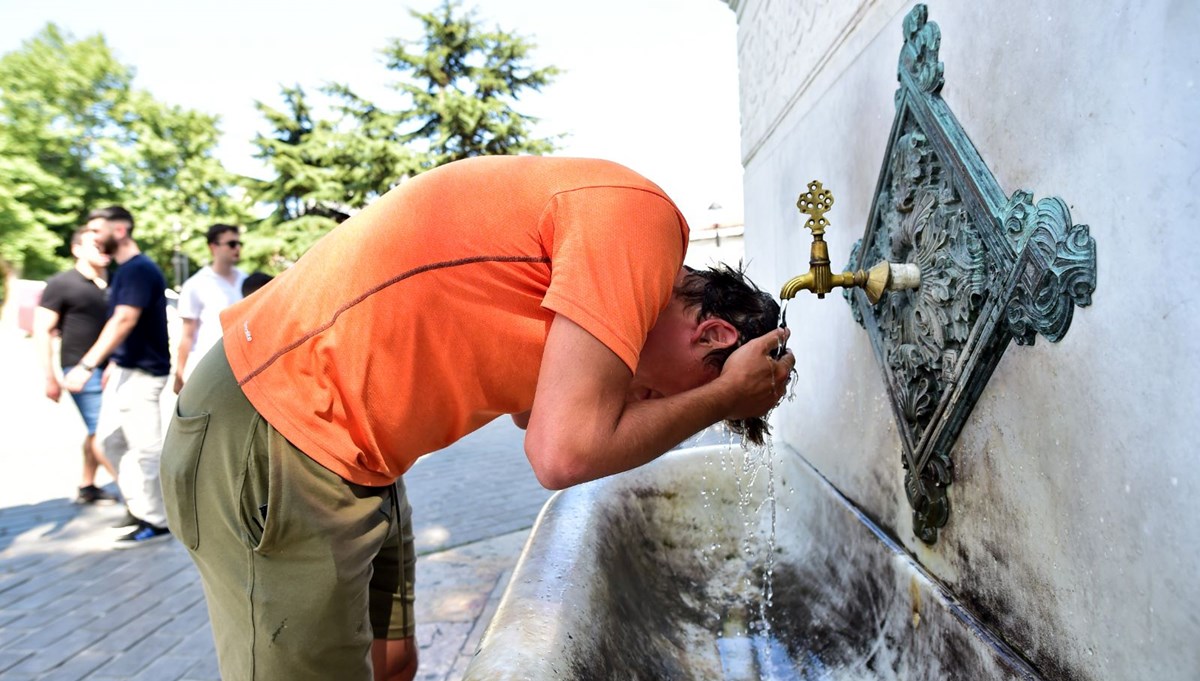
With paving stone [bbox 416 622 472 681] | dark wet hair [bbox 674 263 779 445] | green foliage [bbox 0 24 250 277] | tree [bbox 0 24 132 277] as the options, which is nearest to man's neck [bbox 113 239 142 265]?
paving stone [bbox 416 622 472 681]

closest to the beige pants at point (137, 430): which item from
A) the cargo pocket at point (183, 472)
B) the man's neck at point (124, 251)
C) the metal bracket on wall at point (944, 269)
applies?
the man's neck at point (124, 251)

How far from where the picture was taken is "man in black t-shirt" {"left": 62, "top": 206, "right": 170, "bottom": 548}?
3742 millimetres

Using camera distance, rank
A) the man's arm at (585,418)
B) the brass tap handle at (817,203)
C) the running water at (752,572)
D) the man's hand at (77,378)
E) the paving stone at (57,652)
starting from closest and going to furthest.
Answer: the man's arm at (585,418)
the brass tap handle at (817,203)
the running water at (752,572)
the paving stone at (57,652)
the man's hand at (77,378)

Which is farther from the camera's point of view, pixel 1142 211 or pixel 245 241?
pixel 245 241

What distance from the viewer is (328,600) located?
1.29 m

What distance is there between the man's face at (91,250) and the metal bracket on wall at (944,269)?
4.06m

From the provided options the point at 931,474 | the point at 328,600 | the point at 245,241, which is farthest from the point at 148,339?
the point at 245,241

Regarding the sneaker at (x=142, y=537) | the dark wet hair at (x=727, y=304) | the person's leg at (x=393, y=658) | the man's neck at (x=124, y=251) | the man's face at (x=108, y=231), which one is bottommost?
the sneaker at (x=142, y=537)

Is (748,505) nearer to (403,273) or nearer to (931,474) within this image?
(931,474)

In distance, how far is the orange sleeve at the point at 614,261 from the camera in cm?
98

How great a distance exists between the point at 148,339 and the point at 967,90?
13.0 ft

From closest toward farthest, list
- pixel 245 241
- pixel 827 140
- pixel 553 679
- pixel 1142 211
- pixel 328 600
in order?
1. pixel 1142 211
2. pixel 553 679
3. pixel 328 600
4. pixel 827 140
5. pixel 245 241

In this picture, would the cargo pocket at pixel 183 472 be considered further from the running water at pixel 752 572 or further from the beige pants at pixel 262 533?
the running water at pixel 752 572

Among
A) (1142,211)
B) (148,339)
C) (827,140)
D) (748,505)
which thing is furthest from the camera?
(148,339)
